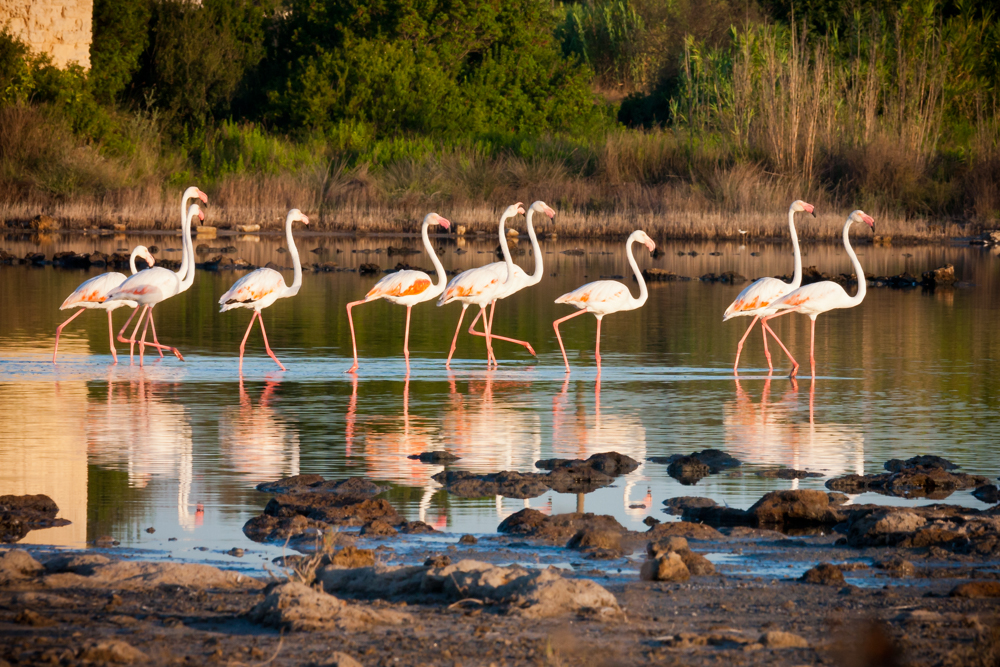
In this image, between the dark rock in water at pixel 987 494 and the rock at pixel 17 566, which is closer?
the rock at pixel 17 566

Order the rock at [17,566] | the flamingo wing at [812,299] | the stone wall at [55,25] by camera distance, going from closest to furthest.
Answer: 1. the rock at [17,566]
2. the flamingo wing at [812,299]
3. the stone wall at [55,25]

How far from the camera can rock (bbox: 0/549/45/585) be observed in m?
5.79

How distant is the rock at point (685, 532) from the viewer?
684cm

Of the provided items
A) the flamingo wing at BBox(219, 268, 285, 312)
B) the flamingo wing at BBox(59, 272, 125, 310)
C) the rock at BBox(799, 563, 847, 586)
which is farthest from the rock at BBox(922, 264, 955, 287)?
the rock at BBox(799, 563, 847, 586)

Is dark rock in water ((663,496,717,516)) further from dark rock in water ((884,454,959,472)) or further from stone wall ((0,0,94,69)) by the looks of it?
stone wall ((0,0,94,69))

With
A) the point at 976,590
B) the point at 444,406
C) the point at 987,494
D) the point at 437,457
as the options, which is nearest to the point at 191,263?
the point at 444,406

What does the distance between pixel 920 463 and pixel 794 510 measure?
163cm

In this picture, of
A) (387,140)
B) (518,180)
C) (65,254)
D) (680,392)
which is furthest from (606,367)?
(387,140)

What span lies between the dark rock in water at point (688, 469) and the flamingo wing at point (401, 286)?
6.00 meters

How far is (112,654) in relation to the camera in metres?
4.66

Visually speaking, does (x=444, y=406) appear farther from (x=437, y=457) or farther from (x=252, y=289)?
(x=252, y=289)

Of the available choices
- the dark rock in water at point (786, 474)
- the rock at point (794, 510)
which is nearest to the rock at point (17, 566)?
the rock at point (794, 510)

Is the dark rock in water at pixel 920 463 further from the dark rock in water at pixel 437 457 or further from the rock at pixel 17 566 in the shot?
the rock at pixel 17 566

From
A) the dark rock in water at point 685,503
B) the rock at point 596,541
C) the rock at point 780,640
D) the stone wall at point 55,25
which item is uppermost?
the stone wall at point 55,25
